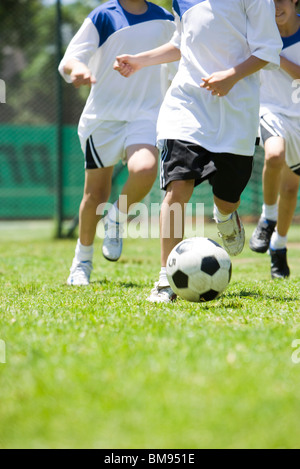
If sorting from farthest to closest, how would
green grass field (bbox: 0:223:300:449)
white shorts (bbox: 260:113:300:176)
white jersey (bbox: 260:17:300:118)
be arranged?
white jersey (bbox: 260:17:300:118) < white shorts (bbox: 260:113:300:176) < green grass field (bbox: 0:223:300:449)

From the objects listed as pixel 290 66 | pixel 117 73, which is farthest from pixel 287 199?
pixel 117 73

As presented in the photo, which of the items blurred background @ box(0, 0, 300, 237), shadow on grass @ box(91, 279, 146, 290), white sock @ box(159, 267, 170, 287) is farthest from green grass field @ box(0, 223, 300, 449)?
blurred background @ box(0, 0, 300, 237)

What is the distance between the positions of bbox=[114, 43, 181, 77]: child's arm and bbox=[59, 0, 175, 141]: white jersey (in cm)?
77

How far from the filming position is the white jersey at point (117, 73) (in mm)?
4703

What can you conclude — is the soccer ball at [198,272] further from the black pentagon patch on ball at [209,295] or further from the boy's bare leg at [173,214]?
the boy's bare leg at [173,214]

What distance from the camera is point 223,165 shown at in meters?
3.80

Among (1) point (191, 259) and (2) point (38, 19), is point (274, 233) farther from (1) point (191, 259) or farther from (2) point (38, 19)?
(2) point (38, 19)

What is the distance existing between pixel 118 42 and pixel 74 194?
8.29 meters

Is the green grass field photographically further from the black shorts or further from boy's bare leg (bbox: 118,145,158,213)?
boy's bare leg (bbox: 118,145,158,213)

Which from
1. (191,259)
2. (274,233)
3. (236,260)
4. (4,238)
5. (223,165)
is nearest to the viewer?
(191,259)

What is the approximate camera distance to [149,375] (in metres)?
2.09

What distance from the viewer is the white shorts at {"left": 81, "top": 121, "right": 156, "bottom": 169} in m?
4.65

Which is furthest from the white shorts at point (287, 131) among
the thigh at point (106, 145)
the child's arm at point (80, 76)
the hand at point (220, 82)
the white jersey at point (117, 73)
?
the child's arm at point (80, 76)
